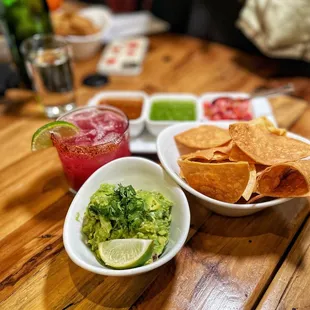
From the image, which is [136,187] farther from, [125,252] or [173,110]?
[173,110]

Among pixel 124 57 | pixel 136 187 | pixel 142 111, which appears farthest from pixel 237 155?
pixel 124 57

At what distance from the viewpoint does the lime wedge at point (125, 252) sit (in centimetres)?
86

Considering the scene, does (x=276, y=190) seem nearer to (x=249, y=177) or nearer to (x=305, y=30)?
(x=249, y=177)

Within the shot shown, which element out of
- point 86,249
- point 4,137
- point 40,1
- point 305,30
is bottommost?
point 4,137

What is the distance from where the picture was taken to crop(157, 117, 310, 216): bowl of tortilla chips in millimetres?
986

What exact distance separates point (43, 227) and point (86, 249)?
0.26 m

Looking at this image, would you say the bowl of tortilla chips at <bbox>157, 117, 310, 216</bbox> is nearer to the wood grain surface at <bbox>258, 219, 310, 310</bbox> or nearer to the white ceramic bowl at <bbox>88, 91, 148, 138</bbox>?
the wood grain surface at <bbox>258, 219, 310, 310</bbox>

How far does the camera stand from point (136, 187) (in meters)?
1.13

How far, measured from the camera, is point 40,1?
1.70 meters

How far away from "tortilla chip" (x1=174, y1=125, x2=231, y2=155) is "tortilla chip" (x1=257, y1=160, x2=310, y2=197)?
0.65ft

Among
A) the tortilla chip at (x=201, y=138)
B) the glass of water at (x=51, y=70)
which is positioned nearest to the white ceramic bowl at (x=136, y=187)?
the tortilla chip at (x=201, y=138)

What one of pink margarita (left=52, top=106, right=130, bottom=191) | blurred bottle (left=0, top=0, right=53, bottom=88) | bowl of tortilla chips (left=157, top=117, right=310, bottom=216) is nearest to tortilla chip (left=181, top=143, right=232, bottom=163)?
bowl of tortilla chips (left=157, top=117, right=310, bottom=216)

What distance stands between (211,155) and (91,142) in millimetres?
382

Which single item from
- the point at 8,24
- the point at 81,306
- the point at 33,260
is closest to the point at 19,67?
the point at 8,24
